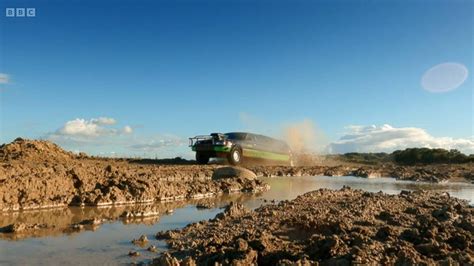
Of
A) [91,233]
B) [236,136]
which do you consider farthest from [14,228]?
[236,136]

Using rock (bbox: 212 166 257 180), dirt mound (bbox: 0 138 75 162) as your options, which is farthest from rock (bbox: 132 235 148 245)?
dirt mound (bbox: 0 138 75 162)

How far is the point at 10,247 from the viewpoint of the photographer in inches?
258

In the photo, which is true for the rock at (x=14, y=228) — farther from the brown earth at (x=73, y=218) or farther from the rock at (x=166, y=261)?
the rock at (x=166, y=261)

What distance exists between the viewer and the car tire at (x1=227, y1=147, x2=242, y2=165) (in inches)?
947

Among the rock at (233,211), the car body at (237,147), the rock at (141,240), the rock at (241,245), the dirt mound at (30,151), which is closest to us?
the rock at (241,245)

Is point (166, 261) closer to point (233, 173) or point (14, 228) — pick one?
point (14, 228)

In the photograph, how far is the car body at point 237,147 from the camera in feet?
78.1

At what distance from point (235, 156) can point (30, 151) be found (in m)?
9.72

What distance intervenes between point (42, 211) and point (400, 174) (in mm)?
21367

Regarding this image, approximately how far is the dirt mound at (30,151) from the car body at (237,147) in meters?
6.77

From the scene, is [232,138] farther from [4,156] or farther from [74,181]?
[74,181]

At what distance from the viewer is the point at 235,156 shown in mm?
24500

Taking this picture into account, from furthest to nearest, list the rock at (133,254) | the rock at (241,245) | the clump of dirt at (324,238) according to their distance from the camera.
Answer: the rock at (133,254) < the rock at (241,245) < the clump of dirt at (324,238)

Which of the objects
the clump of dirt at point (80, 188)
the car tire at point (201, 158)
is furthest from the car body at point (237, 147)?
the clump of dirt at point (80, 188)
